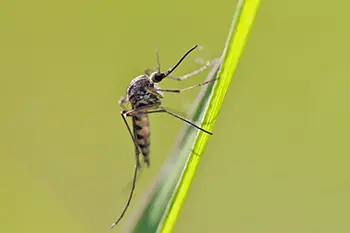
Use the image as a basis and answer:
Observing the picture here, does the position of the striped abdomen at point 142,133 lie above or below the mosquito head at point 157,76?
below

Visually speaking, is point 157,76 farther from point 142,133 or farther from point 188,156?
point 188,156

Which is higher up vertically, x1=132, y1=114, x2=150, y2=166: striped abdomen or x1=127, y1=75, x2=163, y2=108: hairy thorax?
x1=127, y1=75, x2=163, y2=108: hairy thorax

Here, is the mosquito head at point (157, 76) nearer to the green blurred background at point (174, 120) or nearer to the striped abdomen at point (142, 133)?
the striped abdomen at point (142, 133)

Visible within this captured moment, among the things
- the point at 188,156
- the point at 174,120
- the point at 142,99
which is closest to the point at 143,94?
the point at 142,99

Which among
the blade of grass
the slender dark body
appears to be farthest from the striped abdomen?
the blade of grass

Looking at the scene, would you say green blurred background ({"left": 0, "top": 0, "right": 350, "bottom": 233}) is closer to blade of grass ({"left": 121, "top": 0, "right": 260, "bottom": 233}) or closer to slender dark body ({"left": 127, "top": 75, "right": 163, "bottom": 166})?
slender dark body ({"left": 127, "top": 75, "right": 163, "bottom": 166})

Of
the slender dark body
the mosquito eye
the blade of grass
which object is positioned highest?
the mosquito eye

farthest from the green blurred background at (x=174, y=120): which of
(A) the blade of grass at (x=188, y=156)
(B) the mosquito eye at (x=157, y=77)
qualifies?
(A) the blade of grass at (x=188, y=156)
